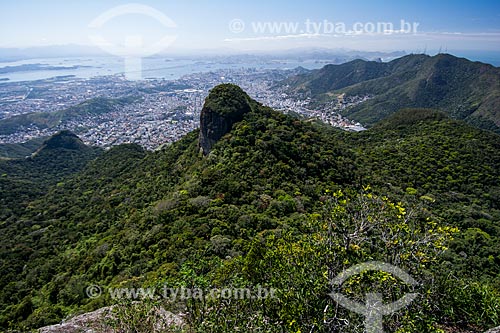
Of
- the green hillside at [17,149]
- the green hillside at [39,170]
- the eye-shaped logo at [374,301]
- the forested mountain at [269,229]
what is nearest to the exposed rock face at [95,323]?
the forested mountain at [269,229]

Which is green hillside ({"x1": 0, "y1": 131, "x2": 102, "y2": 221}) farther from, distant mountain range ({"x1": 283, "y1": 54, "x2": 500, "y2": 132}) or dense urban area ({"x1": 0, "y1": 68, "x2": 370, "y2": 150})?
distant mountain range ({"x1": 283, "y1": 54, "x2": 500, "y2": 132})

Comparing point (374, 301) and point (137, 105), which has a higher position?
point (137, 105)

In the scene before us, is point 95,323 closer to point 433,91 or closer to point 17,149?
point 17,149

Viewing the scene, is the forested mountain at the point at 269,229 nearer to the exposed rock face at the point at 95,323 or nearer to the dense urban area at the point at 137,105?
the exposed rock face at the point at 95,323

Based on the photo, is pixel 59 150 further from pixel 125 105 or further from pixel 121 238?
pixel 125 105

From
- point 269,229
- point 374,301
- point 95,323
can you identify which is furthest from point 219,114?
point 374,301

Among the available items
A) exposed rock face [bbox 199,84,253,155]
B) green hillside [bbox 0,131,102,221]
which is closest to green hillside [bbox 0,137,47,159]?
green hillside [bbox 0,131,102,221]

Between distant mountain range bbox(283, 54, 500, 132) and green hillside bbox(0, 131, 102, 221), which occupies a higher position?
distant mountain range bbox(283, 54, 500, 132)
